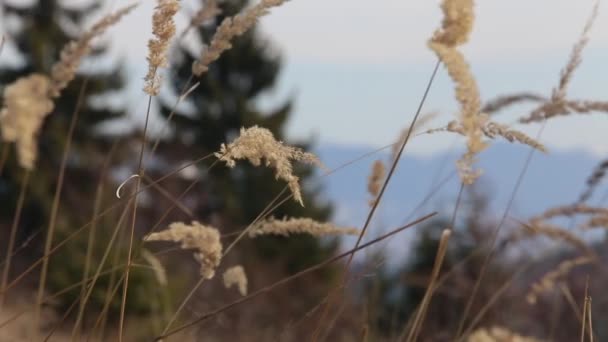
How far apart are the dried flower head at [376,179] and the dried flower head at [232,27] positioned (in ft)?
1.60

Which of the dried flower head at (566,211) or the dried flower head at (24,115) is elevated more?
the dried flower head at (566,211)

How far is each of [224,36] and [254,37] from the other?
25.0 meters

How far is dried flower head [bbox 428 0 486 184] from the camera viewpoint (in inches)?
43.1

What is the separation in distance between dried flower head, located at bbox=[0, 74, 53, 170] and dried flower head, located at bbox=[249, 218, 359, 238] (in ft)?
2.80

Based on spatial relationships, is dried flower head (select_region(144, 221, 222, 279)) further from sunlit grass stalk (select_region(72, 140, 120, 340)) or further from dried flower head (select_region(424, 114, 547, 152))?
dried flower head (select_region(424, 114, 547, 152))

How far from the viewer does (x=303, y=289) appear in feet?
72.8

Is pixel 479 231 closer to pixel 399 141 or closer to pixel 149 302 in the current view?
pixel 149 302

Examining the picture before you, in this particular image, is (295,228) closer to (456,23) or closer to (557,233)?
(456,23)

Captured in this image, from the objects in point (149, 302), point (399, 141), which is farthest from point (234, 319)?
point (399, 141)

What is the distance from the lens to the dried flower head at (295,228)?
1713 millimetres

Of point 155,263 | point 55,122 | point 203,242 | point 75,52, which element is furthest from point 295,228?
point 55,122

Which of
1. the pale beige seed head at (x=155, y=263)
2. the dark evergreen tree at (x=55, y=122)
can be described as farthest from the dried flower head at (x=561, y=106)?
the dark evergreen tree at (x=55, y=122)

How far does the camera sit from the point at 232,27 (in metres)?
1.46

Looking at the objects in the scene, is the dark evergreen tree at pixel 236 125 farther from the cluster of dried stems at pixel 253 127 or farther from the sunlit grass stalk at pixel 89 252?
the cluster of dried stems at pixel 253 127
